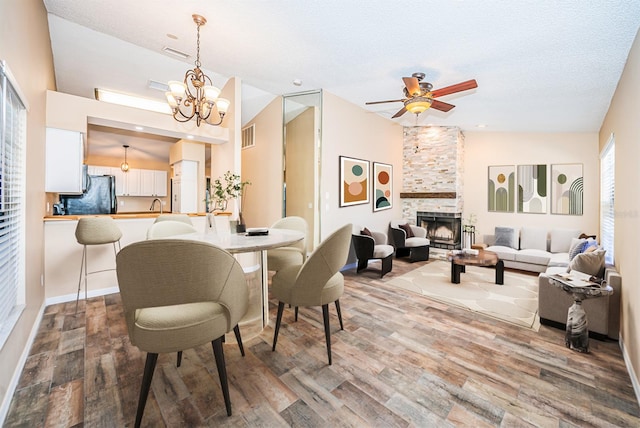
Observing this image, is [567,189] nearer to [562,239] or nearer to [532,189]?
[532,189]

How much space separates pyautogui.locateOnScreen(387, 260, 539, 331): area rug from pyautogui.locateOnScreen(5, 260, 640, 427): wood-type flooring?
348 millimetres

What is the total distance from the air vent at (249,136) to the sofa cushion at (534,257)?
5.52 meters

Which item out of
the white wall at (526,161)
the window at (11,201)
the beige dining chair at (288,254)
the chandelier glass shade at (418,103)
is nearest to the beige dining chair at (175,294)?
the window at (11,201)

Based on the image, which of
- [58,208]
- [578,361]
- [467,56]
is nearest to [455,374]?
[578,361]

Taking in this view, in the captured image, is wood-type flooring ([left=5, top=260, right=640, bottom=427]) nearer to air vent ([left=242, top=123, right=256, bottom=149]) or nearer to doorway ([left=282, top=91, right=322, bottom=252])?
doorway ([left=282, top=91, right=322, bottom=252])

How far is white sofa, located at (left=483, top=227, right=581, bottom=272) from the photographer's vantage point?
179 inches

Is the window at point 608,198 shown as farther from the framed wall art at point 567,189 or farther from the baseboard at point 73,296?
the baseboard at point 73,296

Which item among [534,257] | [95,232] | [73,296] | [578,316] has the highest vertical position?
[95,232]

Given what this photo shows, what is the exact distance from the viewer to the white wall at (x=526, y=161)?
16.4ft

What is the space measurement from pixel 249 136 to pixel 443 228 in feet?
15.8

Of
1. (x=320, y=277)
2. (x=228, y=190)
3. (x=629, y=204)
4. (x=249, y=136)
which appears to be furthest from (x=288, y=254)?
(x=249, y=136)

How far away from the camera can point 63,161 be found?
10.6 feet

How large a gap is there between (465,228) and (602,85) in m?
3.42

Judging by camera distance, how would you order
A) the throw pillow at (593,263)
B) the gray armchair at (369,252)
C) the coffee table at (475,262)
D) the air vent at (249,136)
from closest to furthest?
the throw pillow at (593,263) < the coffee table at (475,262) < the gray armchair at (369,252) < the air vent at (249,136)
